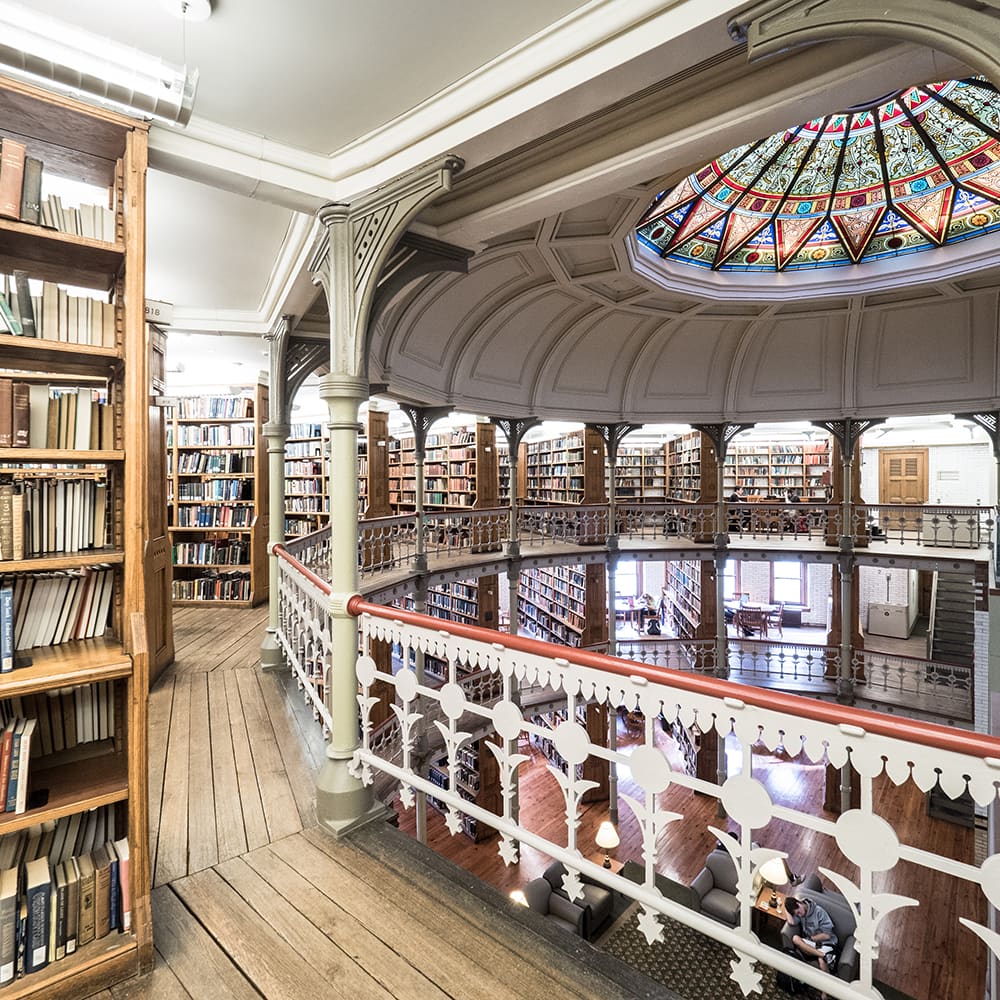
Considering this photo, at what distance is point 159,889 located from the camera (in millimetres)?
1808

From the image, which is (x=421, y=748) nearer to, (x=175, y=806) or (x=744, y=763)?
(x=175, y=806)

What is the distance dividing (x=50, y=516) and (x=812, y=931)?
5.49 m

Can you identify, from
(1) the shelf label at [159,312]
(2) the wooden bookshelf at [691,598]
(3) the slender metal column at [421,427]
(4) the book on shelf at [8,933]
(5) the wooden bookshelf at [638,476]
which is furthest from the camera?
Result: (5) the wooden bookshelf at [638,476]

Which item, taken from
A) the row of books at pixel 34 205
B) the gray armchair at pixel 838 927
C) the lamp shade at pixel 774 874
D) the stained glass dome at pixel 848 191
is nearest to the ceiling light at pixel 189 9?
the row of books at pixel 34 205

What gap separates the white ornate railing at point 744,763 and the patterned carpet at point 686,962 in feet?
9.49

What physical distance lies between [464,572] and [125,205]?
5628mm

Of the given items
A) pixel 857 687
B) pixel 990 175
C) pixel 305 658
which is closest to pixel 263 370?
pixel 305 658

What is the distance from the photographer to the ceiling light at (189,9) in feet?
5.07

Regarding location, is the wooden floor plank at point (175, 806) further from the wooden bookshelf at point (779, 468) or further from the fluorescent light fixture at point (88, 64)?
the wooden bookshelf at point (779, 468)

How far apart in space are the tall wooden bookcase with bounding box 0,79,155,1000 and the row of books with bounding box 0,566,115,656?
0.01m

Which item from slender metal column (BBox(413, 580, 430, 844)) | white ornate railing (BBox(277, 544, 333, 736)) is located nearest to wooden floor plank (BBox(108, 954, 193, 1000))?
white ornate railing (BBox(277, 544, 333, 736))

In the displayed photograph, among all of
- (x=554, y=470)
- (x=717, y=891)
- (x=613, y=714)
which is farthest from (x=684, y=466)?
(x=717, y=891)

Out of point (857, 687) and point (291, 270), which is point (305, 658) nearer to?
point (291, 270)

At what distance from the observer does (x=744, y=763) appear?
1263 millimetres
